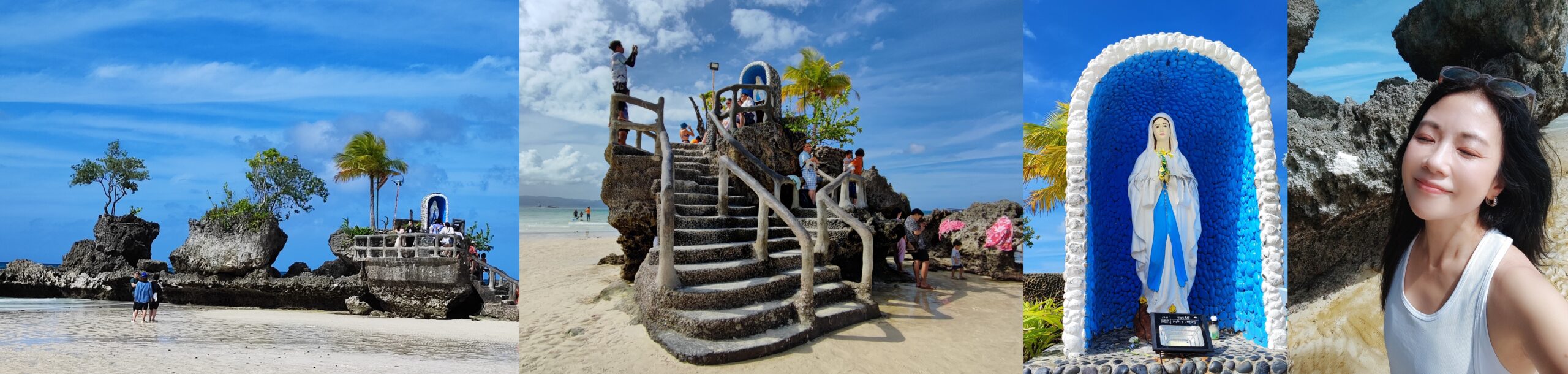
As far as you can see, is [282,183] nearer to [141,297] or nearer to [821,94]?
[141,297]

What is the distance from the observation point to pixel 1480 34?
11.0 feet

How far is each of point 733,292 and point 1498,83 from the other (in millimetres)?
4130

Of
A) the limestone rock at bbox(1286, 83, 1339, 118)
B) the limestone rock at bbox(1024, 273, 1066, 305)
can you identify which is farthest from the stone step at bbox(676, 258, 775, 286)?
the limestone rock at bbox(1286, 83, 1339, 118)

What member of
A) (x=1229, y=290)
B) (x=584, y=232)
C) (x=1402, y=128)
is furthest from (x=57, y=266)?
(x=1402, y=128)

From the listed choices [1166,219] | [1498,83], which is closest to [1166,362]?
[1166,219]

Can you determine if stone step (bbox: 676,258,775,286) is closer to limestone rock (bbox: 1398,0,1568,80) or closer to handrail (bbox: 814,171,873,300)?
handrail (bbox: 814,171,873,300)

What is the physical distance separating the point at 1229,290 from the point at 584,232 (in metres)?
5.82

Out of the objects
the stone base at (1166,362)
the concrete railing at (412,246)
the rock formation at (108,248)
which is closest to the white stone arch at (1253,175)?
the stone base at (1166,362)

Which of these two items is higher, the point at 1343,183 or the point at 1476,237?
the point at 1343,183

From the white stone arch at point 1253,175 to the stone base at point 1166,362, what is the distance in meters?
0.09

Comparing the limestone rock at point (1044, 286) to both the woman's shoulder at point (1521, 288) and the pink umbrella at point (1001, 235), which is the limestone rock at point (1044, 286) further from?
the woman's shoulder at point (1521, 288)

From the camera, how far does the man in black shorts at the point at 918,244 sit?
6.79 metres

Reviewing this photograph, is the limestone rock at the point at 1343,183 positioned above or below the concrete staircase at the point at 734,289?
above

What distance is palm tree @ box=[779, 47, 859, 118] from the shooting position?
771 centimetres
